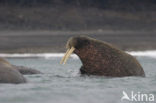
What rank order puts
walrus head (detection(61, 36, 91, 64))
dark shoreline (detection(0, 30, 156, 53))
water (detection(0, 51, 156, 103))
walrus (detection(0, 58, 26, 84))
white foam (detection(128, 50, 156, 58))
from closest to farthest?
water (detection(0, 51, 156, 103)) < walrus (detection(0, 58, 26, 84)) < walrus head (detection(61, 36, 91, 64)) < white foam (detection(128, 50, 156, 58)) < dark shoreline (detection(0, 30, 156, 53))

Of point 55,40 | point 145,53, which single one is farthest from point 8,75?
point 55,40

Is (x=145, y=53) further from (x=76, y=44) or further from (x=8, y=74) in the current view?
(x=8, y=74)

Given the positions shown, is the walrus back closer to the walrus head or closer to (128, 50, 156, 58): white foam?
the walrus head

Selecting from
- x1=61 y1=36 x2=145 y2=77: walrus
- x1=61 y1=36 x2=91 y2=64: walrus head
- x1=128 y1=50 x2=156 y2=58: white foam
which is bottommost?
x1=128 y1=50 x2=156 y2=58: white foam

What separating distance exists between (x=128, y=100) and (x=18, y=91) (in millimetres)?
1989

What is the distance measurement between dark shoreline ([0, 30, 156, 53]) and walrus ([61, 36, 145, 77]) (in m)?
15.6

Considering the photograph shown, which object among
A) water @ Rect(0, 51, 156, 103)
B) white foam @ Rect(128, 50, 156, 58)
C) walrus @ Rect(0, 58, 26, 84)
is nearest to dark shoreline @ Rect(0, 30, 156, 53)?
white foam @ Rect(128, 50, 156, 58)

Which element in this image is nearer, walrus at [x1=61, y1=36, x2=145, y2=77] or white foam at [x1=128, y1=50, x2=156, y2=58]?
walrus at [x1=61, y1=36, x2=145, y2=77]

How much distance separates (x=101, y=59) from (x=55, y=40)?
19.0 m

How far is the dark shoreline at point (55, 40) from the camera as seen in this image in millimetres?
31375

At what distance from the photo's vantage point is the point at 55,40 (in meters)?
34.0

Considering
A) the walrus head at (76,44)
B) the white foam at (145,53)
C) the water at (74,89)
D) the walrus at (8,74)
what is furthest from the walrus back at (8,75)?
the white foam at (145,53)

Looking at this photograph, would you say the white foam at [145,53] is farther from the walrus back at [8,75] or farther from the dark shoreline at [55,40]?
the walrus back at [8,75]

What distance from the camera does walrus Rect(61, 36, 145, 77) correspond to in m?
15.1
